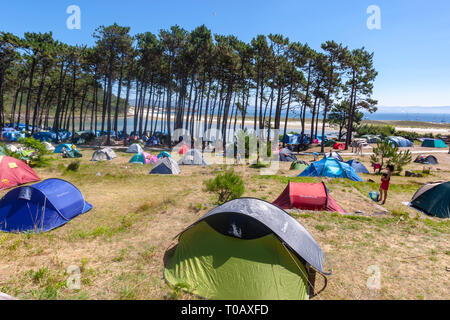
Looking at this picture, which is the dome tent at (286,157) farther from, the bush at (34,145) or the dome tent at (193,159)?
the bush at (34,145)

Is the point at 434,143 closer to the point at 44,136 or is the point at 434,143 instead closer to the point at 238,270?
the point at 238,270

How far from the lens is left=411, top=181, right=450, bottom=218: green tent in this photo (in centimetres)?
960

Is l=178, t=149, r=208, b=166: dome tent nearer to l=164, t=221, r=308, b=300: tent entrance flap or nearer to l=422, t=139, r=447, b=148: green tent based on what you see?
l=164, t=221, r=308, b=300: tent entrance flap

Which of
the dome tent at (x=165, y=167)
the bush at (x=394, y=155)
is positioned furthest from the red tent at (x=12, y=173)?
the bush at (x=394, y=155)

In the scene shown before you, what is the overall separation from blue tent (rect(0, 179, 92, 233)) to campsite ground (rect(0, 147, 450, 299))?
1.56ft

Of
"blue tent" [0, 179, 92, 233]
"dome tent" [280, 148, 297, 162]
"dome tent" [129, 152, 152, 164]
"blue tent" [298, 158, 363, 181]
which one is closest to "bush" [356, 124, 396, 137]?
"dome tent" [280, 148, 297, 162]

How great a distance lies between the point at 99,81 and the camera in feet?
122

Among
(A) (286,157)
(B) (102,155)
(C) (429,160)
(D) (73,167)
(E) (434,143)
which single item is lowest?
(D) (73,167)

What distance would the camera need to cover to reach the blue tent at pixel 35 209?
Result: 7.98m

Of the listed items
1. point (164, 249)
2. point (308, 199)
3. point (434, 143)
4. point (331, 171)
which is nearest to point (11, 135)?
point (164, 249)

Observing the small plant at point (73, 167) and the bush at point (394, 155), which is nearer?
the small plant at point (73, 167)

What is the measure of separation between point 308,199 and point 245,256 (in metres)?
5.65

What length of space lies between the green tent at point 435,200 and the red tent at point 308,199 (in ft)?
12.5

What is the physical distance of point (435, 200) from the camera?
9961 millimetres
